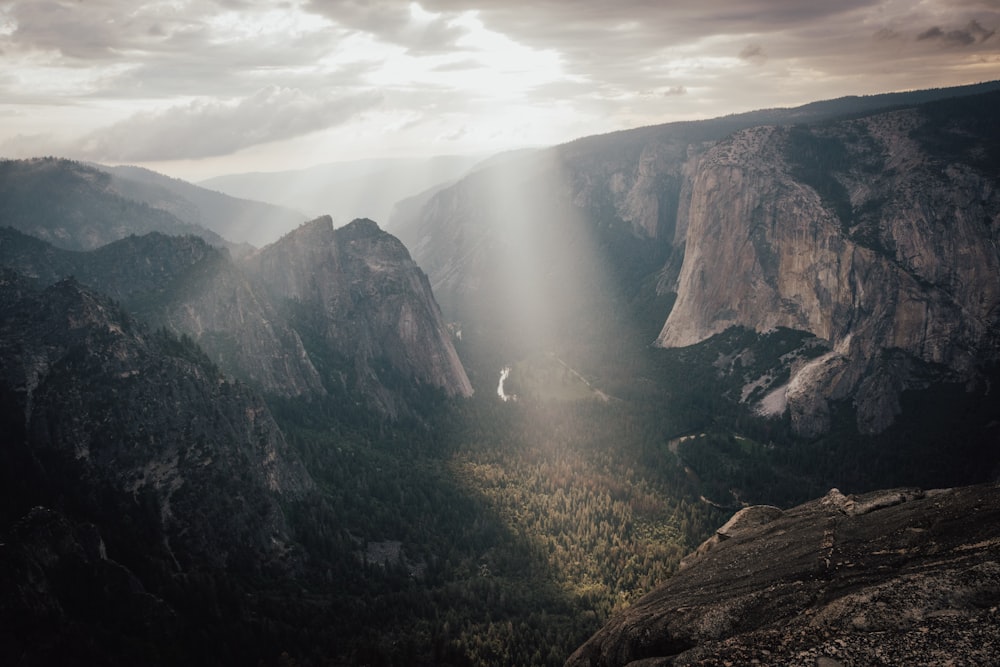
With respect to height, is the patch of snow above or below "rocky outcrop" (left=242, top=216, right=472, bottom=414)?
below

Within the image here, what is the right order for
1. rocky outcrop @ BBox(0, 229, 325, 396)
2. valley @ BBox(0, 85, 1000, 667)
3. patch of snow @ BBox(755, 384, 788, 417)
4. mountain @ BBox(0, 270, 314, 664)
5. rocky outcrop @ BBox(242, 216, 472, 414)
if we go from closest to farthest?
mountain @ BBox(0, 270, 314, 664), valley @ BBox(0, 85, 1000, 667), rocky outcrop @ BBox(0, 229, 325, 396), patch of snow @ BBox(755, 384, 788, 417), rocky outcrop @ BBox(242, 216, 472, 414)

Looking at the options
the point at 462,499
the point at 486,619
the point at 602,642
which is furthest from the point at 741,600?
the point at 462,499

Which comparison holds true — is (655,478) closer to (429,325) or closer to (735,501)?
(735,501)

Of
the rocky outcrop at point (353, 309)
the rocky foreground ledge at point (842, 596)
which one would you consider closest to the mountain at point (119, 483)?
the rocky foreground ledge at point (842, 596)

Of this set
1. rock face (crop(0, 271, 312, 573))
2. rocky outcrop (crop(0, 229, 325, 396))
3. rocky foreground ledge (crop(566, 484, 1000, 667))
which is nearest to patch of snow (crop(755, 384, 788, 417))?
rocky foreground ledge (crop(566, 484, 1000, 667))

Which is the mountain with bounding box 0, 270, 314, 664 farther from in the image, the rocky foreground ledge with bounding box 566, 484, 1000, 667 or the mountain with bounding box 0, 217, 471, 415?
the rocky foreground ledge with bounding box 566, 484, 1000, 667
